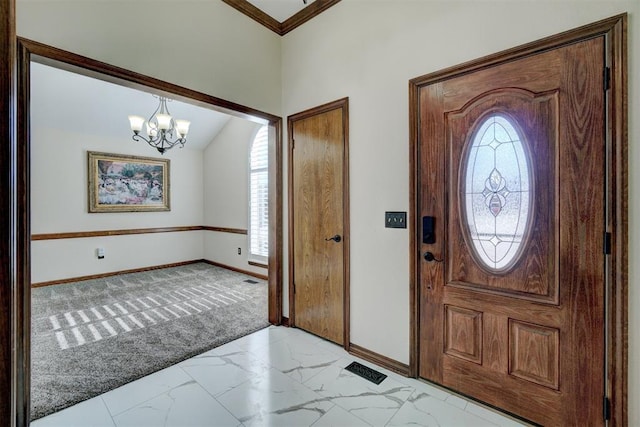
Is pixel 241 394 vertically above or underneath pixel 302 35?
underneath

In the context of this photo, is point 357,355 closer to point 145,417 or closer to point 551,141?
point 145,417

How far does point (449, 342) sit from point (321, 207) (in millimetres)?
1506

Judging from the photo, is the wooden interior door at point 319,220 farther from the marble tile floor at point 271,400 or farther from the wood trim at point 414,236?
the wood trim at point 414,236

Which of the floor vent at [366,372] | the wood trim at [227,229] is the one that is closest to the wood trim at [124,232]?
the wood trim at [227,229]

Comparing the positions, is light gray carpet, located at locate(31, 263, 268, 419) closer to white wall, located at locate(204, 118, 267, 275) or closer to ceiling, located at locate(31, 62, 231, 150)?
white wall, located at locate(204, 118, 267, 275)

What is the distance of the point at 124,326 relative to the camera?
10.2 ft

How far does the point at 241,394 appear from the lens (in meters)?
2.03

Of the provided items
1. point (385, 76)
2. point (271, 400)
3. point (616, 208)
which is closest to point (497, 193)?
point (616, 208)

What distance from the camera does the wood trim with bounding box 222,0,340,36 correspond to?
106 inches

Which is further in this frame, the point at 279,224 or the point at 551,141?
the point at 279,224

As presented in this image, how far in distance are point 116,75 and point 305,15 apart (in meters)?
1.78

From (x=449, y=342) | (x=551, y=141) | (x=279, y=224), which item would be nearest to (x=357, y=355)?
(x=449, y=342)

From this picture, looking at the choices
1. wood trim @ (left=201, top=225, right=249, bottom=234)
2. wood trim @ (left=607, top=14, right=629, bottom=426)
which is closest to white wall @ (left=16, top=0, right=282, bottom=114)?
wood trim @ (left=607, top=14, right=629, bottom=426)

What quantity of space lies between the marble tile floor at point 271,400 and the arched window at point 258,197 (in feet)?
9.02
